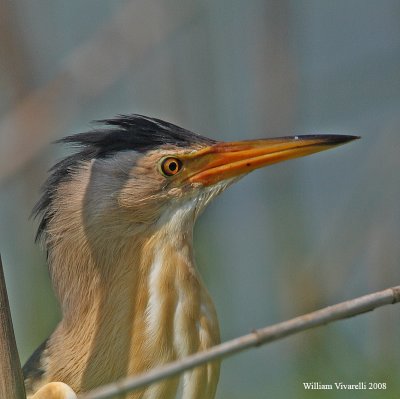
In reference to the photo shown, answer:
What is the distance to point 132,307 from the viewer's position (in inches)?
85.2

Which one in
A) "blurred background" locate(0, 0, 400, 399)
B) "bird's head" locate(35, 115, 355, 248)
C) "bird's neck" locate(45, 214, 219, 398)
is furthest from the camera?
"blurred background" locate(0, 0, 400, 399)

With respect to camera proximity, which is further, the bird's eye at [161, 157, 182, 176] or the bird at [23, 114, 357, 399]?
the bird's eye at [161, 157, 182, 176]

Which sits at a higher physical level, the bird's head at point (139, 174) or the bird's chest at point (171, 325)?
the bird's head at point (139, 174)

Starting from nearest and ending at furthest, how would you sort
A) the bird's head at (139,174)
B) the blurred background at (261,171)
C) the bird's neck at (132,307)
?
the bird's neck at (132,307), the bird's head at (139,174), the blurred background at (261,171)

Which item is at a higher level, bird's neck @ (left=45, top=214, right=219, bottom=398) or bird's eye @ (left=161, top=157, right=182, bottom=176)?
bird's eye @ (left=161, top=157, right=182, bottom=176)

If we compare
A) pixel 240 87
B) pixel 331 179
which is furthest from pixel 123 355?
pixel 240 87

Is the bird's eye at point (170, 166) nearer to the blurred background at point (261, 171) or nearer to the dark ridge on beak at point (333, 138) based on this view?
the dark ridge on beak at point (333, 138)

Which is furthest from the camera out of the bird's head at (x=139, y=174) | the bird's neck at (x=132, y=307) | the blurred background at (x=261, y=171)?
the blurred background at (x=261, y=171)

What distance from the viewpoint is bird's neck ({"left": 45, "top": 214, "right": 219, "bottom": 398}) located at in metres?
2.12

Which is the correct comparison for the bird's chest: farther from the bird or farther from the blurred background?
the blurred background

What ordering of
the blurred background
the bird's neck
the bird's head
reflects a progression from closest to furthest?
the bird's neck < the bird's head < the blurred background

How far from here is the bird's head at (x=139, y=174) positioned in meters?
2.23

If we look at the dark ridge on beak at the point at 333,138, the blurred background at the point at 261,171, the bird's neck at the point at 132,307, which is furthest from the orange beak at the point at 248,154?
the blurred background at the point at 261,171

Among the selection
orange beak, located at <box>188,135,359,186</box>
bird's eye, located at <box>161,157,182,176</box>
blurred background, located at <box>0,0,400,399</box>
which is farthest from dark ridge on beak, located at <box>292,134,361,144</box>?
blurred background, located at <box>0,0,400,399</box>
